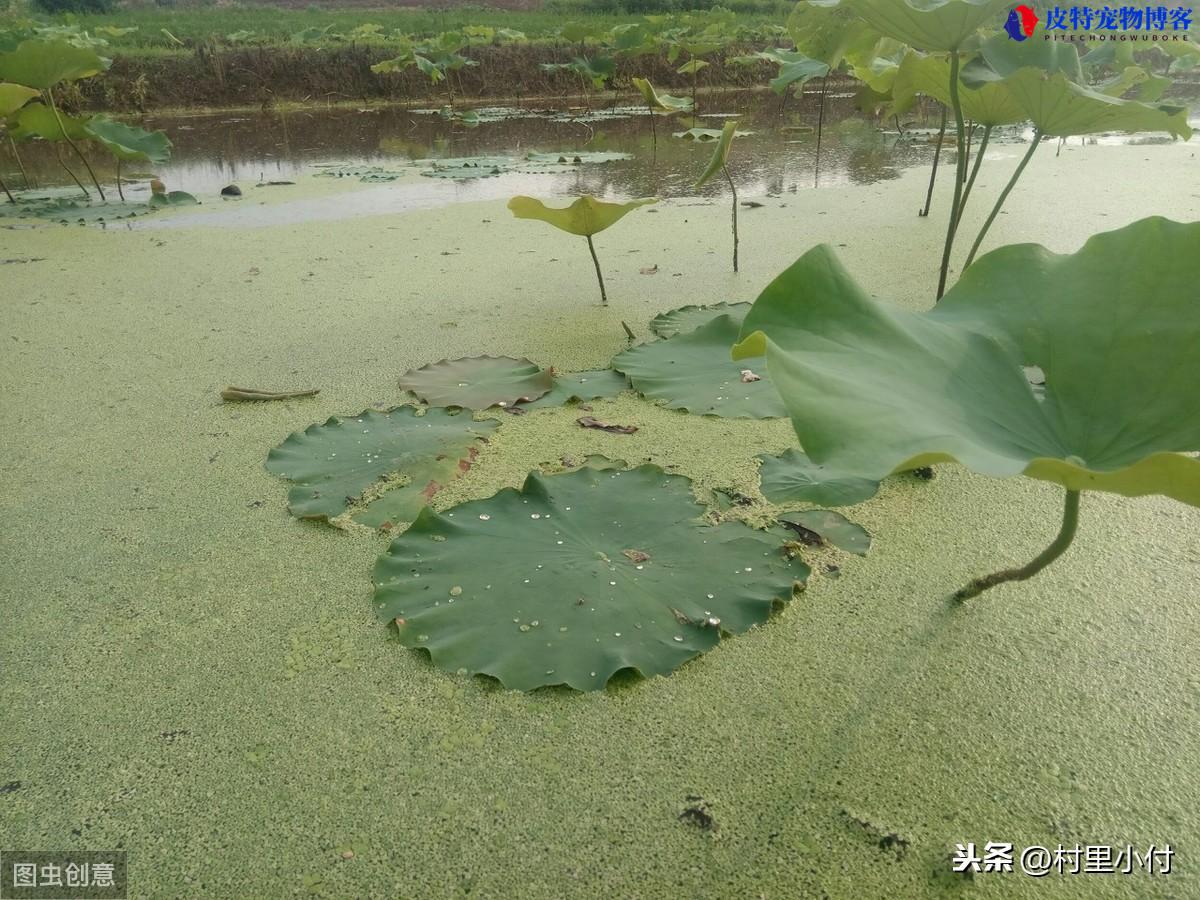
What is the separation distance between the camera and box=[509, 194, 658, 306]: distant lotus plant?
1637 mm

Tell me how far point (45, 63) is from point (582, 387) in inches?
114

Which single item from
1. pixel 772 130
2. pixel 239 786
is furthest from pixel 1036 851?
pixel 772 130

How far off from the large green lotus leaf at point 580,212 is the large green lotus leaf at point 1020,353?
0.98 metres

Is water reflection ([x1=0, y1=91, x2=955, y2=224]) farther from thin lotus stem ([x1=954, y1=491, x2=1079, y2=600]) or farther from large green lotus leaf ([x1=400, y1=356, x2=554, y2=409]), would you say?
thin lotus stem ([x1=954, y1=491, x2=1079, y2=600])

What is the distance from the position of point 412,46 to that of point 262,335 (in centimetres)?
689

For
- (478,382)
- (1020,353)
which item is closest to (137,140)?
(478,382)

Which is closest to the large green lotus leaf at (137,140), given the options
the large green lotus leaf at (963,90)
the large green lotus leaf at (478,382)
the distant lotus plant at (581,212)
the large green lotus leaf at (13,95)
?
the large green lotus leaf at (13,95)

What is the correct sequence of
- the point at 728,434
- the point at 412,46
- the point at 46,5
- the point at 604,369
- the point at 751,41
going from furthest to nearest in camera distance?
the point at 46,5, the point at 751,41, the point at 412,46, the point at 604,369, the point at 728,434

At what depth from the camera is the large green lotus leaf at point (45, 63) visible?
282cm

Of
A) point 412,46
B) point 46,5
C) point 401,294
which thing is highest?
point 46,5

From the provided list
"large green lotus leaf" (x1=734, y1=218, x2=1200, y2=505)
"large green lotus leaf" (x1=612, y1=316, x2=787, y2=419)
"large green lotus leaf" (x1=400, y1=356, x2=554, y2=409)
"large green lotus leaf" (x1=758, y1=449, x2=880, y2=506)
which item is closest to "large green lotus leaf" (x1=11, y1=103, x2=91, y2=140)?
"large green lotus leaf" (x1=400, y1=356, x2=554, y2=409)

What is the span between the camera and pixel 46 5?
487 inches

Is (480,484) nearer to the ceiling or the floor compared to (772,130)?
nearer to the floor

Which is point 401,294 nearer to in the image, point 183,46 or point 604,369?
point 604,369
